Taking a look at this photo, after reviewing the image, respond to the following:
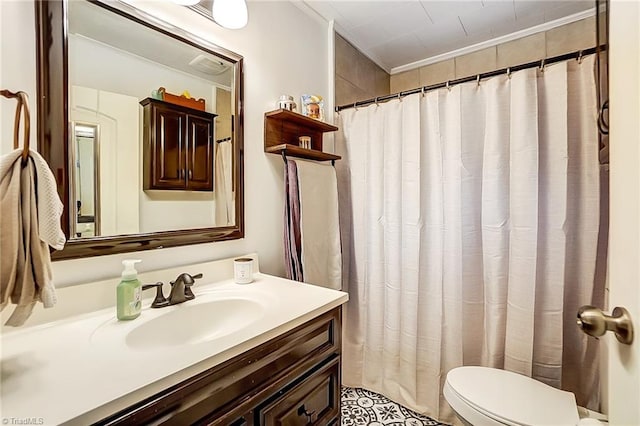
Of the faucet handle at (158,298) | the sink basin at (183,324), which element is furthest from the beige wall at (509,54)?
the faucet handle at (158,298)

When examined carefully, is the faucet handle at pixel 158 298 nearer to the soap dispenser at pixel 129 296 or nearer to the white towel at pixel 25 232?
the soap dispenser at pixel 129 296

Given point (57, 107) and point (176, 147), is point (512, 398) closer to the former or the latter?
point (176, 147)

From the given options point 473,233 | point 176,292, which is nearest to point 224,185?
point 176,292

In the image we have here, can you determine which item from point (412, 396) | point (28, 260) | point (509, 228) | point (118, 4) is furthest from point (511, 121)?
point (28, 260)

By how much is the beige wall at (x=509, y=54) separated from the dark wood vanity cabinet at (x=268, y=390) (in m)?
2.13

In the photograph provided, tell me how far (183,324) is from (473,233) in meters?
1.39

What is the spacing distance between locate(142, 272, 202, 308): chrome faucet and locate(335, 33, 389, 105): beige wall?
1465 mm

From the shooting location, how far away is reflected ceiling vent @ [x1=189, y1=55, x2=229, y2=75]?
1249 millimetres

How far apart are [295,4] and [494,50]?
4.82 feet

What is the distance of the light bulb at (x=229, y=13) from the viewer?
1.22 m

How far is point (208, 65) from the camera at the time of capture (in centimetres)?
129

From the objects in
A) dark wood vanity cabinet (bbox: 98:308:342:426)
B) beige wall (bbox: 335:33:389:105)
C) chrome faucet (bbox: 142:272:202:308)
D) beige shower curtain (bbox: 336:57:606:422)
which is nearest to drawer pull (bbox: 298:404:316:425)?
dark wood vanity cabinet (bbox: 98:308:342:426)

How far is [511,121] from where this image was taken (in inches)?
54.5

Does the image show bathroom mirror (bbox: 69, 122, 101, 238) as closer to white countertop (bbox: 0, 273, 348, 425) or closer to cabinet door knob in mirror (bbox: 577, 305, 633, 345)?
white countertop (bbox: 0, 273, 348, 425)
